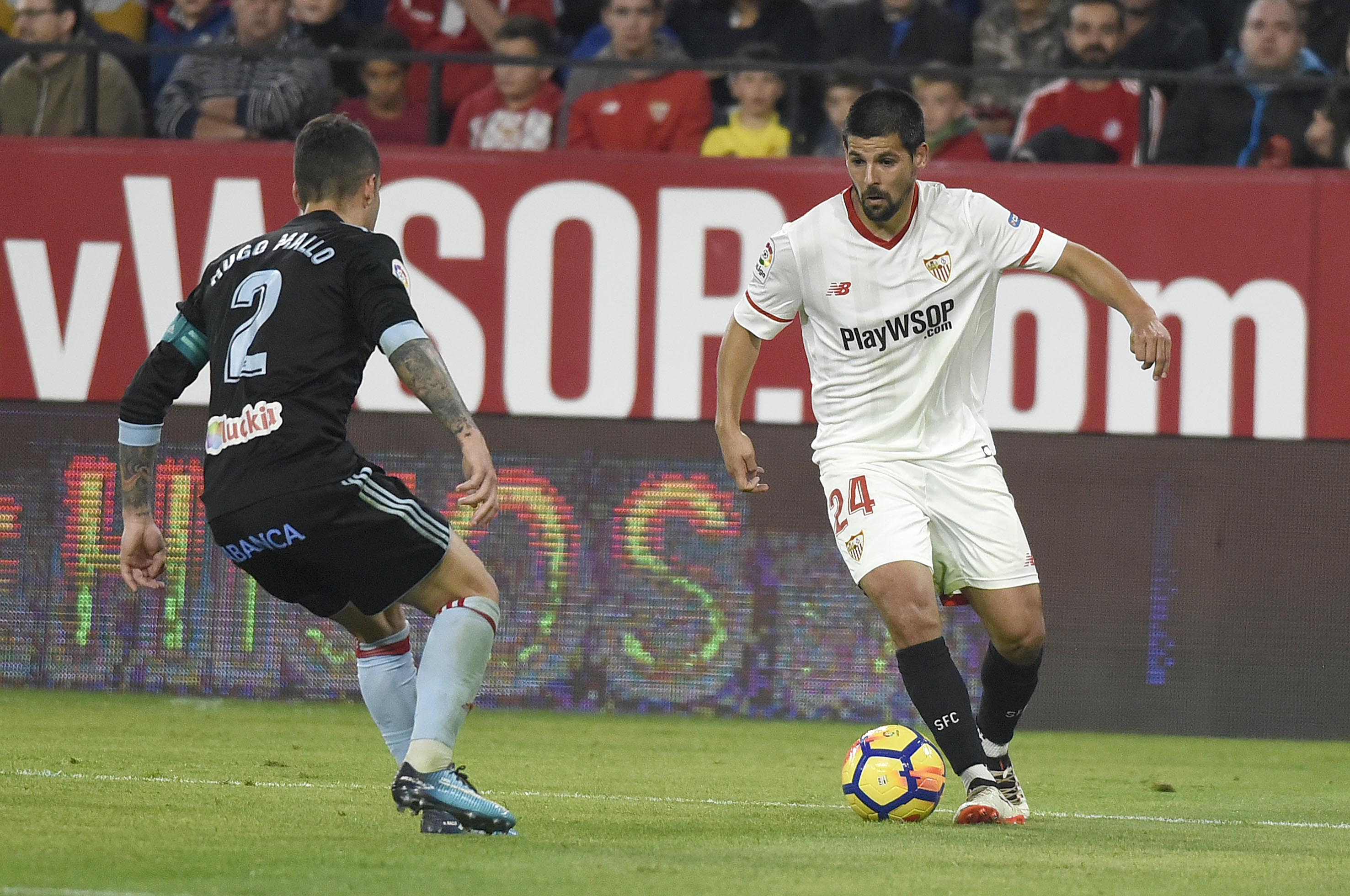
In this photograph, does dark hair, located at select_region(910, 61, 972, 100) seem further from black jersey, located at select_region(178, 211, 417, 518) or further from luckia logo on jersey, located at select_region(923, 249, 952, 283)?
black jersey, located at select_region(178, 211, 417, 518)

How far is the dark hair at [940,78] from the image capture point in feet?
32.2

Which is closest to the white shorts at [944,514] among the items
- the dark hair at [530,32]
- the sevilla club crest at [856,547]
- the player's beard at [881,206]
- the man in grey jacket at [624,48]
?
the sevilla club crest at [856,547]

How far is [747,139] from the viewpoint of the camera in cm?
1067

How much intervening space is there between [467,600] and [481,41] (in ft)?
23.5

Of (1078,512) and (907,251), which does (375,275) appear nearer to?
(907,251)

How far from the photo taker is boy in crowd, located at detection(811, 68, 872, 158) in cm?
1038

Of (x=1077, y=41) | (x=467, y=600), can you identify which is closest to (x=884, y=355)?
(x=467, y=600)

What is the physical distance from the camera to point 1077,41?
1075 cm

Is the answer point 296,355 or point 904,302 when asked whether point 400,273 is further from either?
point 904,302

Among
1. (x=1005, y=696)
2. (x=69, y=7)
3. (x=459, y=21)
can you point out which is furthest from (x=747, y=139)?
(x=1005, y=696)

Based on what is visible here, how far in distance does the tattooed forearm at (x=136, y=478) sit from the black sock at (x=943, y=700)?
7.37 ft

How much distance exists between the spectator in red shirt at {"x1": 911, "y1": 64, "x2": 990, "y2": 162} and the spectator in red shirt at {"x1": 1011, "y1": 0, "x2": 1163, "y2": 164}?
238 millimetres

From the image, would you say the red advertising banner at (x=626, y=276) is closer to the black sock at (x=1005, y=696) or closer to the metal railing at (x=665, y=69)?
the metal railing at (x=665, y=69)

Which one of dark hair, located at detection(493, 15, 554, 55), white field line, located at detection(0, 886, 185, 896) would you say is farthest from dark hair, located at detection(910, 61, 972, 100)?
white field line, located at detection(0, 886, 185, 896)
